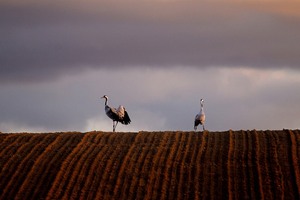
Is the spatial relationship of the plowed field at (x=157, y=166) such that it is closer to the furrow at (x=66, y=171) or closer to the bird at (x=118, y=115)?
the furrow at (x=66, y=171)

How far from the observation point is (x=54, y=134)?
4291 centimetres

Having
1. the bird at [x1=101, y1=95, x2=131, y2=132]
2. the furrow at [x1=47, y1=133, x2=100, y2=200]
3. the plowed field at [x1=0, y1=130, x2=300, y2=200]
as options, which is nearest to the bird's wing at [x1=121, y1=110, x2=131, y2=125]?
the bird at [x1=101, y1=95, x2=131, y2=132]

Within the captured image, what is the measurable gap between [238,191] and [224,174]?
1.54 meters

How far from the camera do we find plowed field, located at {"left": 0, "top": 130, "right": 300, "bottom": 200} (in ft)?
112

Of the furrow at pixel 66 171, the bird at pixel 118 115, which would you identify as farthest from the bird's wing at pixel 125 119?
the furrow at pixel 66 171

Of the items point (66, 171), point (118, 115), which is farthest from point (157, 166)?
point (118, 115)

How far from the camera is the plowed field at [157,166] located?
34.2 m

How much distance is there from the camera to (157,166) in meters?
36.4

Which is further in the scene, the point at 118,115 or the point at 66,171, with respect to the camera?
the point at 118,115

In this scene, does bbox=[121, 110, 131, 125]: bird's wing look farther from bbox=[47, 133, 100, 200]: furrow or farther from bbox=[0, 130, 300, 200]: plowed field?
bbox=[47, 133, 100, 200]: furrow

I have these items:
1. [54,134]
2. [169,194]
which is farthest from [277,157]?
[54,134]

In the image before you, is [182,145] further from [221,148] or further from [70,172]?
[70,172]

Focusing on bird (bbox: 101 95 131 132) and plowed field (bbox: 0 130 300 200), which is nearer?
plowed field (bbox: 0 130 300 200)

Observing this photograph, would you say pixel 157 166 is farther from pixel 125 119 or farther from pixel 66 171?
pixel 125 119
